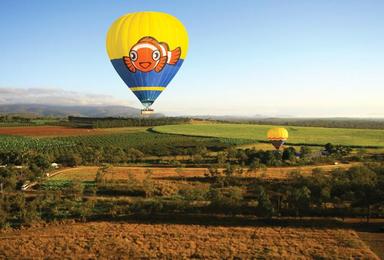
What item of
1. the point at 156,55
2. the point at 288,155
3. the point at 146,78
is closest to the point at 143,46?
the point at 156,55

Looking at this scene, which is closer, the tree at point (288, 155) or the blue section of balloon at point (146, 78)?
the blue section of balloon at point (146, 78)

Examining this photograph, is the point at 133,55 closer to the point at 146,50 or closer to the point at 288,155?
the point at 146,50

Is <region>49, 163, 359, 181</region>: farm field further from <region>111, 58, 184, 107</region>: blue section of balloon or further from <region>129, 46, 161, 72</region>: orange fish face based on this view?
<region>129, 46, 161, 72</region>: orange fish face

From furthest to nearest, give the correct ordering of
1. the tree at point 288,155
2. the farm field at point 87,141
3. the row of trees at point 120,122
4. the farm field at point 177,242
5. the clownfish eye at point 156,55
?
the row of trees at point 120,122
the farm field at point 87,141
the tree at point 288,155
the clownfish eye at point 156,55
the farm field at point 177,242

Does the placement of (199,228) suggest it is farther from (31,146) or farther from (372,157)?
(31,146)

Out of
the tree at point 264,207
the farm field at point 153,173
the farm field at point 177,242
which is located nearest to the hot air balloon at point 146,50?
the farm field at point 177,242

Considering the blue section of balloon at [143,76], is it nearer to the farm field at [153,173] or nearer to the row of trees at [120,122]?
the farm field at [153,173]

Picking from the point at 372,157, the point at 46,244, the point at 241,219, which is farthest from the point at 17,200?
the point at 372,157

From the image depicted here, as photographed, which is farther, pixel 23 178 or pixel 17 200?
pixel 23 178
